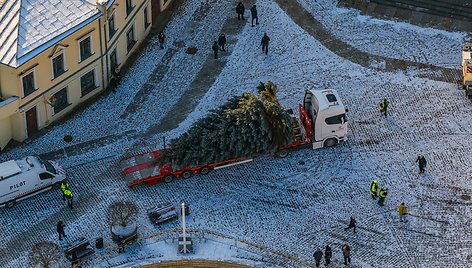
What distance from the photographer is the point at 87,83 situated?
70.4 metres

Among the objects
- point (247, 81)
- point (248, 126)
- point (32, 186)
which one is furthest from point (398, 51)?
point (32, 186)

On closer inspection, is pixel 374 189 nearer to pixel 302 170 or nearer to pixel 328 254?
pixel 302 170

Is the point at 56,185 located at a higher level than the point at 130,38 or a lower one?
lower

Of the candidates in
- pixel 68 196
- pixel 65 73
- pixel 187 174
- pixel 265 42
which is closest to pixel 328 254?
pixel 187 174

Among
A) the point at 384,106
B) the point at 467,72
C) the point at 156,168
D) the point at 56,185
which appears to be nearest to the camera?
the point at 56,185

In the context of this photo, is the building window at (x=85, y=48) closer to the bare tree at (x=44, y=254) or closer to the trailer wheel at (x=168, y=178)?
the trailer wheel at (x=168, y=178)

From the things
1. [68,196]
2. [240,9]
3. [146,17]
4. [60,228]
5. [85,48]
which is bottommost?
[60,228]

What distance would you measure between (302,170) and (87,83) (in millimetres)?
17262

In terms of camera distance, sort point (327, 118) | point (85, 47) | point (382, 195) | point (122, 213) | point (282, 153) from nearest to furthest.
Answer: point (122, 213), point (382, 195), point (327, 118), point (282, 153), point (85, 47)

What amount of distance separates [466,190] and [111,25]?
1100 inches

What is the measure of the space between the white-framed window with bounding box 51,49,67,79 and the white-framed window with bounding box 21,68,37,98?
164 centimetres

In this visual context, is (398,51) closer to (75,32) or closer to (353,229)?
(353,229)

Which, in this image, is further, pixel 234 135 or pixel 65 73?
pixel 65 73

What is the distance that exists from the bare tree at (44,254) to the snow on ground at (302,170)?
168cm
